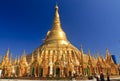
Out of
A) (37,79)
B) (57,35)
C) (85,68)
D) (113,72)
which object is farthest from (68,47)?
(37,79)

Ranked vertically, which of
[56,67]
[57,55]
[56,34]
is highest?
[56,34]

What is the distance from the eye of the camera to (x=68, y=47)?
51656 mm

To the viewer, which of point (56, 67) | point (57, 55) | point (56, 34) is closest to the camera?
point (56, 67)

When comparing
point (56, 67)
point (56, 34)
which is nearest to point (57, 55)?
point (56, 67)

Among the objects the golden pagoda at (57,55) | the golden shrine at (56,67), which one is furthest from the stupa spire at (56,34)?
the golden shrine at (56,67)

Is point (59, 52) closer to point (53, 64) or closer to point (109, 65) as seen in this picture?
point (53, 64)

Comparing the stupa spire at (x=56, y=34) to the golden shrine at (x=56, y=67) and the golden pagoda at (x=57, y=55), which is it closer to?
the golden pagoda at (x=57, y=55)

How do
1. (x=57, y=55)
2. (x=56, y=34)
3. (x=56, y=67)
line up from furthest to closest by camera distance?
(x=56, y=34), (x=57, y=55), (x=56, y=67)

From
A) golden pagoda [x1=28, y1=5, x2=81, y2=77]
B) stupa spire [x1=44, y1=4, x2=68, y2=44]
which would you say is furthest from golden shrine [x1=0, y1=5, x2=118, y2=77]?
stupa spire [x1=44, y1=4, x2=68, y2=44]

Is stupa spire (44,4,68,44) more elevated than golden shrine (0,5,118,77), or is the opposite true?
stupa spire (44,4,68,44)

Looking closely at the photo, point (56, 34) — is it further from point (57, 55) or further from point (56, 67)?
point (56, 67)

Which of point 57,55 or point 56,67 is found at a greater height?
point 57,55

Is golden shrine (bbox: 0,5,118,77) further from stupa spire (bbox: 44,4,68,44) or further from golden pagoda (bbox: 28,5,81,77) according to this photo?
stupa spire (bbox: 44,4,68,44)

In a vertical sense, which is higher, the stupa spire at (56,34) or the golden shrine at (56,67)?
the stupa spire at (56,34)
